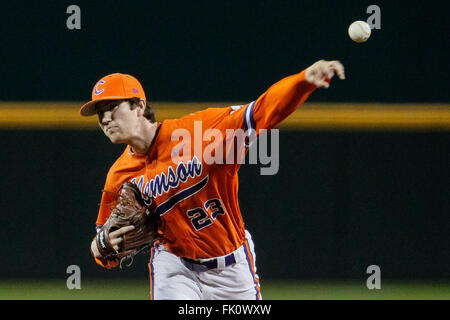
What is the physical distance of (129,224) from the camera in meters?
3.78

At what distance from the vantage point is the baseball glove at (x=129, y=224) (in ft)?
12.3

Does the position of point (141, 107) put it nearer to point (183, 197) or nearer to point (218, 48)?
point (183, 197)

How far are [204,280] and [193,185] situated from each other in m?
0.52

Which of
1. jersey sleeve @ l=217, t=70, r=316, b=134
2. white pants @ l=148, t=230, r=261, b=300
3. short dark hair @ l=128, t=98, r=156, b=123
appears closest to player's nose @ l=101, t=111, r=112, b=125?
short dark hair @ l=128, t=98, r=156, b=123

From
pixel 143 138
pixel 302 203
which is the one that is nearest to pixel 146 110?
pixel 143 138

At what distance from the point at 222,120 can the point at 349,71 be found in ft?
14.6

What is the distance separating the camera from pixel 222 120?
358 centimetres

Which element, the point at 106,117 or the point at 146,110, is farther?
the point at 146,110

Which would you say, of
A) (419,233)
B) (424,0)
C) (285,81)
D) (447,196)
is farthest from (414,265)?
(285,81)

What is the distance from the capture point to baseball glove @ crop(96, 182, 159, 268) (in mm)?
3754

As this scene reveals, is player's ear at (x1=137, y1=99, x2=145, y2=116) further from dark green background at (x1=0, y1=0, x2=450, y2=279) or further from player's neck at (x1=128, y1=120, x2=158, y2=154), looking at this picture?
dark green background at (x1=0, y1=0, x2=450, y2=279)

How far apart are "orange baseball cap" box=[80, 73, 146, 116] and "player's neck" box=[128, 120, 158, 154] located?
170mm

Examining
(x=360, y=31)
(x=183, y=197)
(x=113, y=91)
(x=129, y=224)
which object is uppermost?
(x=360, y=31)

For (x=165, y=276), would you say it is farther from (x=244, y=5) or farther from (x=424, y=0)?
(x=424, y=0)
